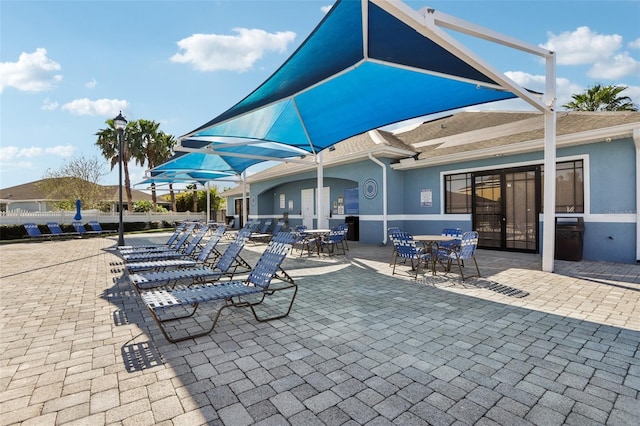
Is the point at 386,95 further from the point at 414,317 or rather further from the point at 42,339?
the point at 42,339

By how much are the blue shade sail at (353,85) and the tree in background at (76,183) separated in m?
22.9

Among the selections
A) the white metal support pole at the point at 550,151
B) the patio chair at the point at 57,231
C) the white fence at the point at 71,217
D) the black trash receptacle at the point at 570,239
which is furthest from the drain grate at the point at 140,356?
the white fence at the point at 71,217

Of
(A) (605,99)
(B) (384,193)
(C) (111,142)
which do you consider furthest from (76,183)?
(A) (605,99)

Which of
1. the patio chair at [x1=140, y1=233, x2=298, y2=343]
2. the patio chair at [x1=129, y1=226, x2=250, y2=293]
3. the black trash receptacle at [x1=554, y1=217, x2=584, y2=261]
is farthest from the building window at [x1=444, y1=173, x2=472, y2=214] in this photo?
the patio chair at [x1=140, y1=233, x2=298, y2=343]

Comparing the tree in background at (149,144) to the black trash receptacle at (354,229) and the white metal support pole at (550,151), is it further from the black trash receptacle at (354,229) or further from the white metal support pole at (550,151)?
the white metal support pole at (550,151)

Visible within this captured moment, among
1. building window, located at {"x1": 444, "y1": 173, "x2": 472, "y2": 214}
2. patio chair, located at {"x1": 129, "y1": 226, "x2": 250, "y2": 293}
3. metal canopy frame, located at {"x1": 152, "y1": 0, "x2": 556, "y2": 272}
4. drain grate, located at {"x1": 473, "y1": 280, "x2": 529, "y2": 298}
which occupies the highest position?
metal canopy frame, located at {"x1": 152, "y1": 0, "x2": 556, "y2": 272}

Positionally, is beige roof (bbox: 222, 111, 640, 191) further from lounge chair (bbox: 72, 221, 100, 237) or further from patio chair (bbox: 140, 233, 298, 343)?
lounge chair (bbox: 72, 221, 100, 237)

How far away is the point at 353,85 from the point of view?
636 centimetres

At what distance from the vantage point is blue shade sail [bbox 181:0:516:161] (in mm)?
4301

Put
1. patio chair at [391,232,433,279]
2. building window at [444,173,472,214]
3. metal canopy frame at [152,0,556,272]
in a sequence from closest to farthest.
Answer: metal canopy frame at [152,0,556,272], patio chair at [391,232,433,279], building window at [444,173,472,214]

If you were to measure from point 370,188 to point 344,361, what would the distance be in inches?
395

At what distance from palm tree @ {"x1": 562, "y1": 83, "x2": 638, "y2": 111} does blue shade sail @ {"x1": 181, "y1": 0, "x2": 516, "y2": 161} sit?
716 inches

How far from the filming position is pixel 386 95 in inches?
266

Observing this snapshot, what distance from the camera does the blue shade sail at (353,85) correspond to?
4301 millimetres
